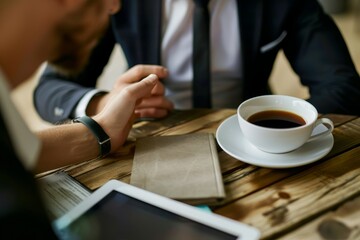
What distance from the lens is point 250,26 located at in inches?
48.6

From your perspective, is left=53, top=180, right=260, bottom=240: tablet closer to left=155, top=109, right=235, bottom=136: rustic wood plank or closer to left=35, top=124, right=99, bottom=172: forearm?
left=35, top=124, right=99, bottom=172: forearm

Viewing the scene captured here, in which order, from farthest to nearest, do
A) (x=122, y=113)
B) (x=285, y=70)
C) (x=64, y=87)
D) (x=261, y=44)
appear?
(x=285, y=70) < (x=261, y=44) < (x=64, y=87) < (x=122, y=113)

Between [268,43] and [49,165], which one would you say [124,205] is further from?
[268,43]

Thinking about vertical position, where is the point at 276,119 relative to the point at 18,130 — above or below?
Result: below

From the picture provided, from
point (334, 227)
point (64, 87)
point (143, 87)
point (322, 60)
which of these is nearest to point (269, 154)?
point (334, 227)

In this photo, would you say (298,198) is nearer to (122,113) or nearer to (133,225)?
(133,225)

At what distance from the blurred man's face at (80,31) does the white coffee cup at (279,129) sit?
0.94 feet

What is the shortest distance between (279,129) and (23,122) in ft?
1.29

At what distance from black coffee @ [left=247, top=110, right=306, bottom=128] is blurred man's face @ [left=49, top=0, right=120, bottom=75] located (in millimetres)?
318

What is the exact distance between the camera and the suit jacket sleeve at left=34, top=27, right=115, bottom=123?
3.61 feet

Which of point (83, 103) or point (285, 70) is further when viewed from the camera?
point (285, 70)

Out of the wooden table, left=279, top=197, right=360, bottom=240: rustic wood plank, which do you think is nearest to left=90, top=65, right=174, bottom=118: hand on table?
the wooden table

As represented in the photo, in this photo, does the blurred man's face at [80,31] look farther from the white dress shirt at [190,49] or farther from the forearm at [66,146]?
the white dress shirt at [190,49]

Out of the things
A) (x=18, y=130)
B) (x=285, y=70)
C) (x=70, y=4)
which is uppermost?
(x=70, y=4)
